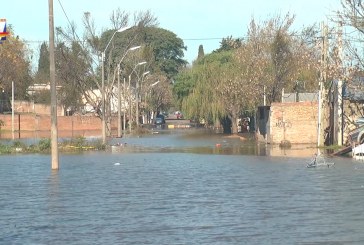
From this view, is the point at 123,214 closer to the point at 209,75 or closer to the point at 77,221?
the point at 77,221

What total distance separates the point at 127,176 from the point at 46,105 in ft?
283

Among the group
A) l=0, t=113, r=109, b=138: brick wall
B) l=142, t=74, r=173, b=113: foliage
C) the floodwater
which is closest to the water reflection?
the floodwater

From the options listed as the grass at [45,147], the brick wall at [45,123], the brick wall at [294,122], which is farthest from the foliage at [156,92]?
the grass at [45,147]

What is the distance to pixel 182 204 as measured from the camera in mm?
17094

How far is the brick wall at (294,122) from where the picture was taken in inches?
1955

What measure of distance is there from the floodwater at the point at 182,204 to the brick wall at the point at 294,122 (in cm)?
2024

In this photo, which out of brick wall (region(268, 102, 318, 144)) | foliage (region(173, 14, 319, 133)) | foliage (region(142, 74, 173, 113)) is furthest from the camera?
foliage (region(142, 74, 173, 113))

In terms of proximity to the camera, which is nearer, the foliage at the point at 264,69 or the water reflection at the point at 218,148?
the water reflection at the point at 218,148

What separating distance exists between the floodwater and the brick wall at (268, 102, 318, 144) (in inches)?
797

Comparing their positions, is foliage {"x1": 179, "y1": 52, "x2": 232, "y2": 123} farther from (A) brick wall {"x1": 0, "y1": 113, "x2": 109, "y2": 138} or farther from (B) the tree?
(B) the tree

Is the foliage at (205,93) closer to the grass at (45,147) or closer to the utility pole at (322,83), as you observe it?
the utility pole at (322,83)

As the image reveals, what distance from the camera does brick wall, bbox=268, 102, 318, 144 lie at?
163 ft

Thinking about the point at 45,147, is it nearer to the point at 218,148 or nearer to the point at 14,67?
the point at 218,148

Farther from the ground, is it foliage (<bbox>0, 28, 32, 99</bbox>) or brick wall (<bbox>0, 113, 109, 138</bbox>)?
foliage (<bbox>0, 28, 32, 99</bbox>)
